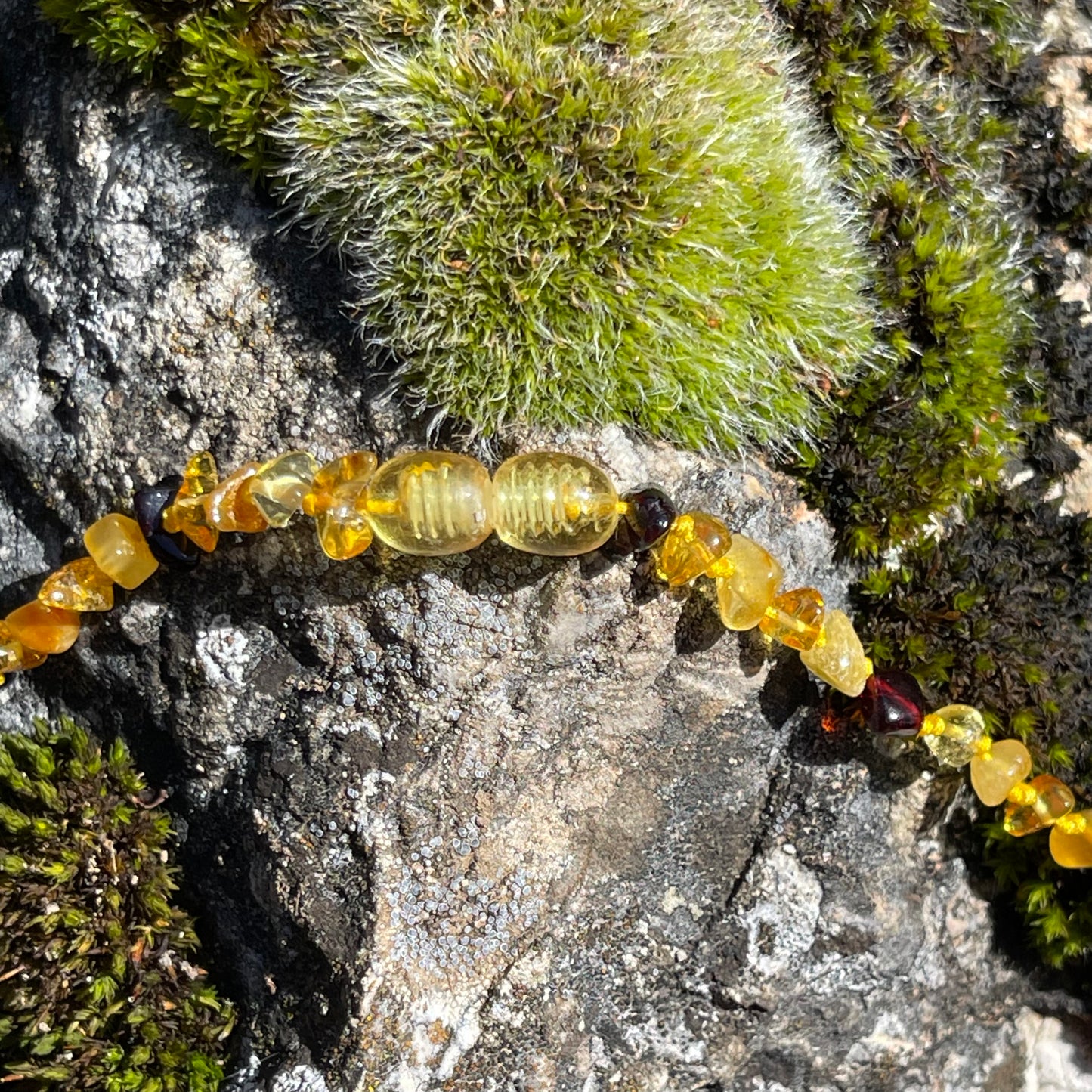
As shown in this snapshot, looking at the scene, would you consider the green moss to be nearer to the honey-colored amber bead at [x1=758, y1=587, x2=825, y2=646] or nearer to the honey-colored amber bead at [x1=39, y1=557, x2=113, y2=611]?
the honey-colored amber bead at [x1=39, y1=557, x2=113, y2=611]

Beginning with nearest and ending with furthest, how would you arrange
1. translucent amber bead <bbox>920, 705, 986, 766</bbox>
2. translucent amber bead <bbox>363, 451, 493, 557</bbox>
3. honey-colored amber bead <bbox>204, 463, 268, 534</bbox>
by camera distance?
translucent amber bead <bbox>363, 451, 493, 557</bbox> < honey-colored amber bead <bbox>204, 463, 268, 534</bbox> < translucent amber bead <bbox>920, 705, 986, 766</bbox>

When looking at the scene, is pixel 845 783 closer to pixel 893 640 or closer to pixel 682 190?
pixel 893 640

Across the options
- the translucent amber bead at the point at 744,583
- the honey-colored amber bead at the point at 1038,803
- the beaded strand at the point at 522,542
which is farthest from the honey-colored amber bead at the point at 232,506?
the honey-colored amber bead at the point at 1038,803

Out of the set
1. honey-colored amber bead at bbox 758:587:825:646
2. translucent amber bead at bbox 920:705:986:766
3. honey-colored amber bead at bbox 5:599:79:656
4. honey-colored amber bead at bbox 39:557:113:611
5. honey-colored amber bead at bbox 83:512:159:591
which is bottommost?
honey-colored amber bead at bbox 5:599:79:656

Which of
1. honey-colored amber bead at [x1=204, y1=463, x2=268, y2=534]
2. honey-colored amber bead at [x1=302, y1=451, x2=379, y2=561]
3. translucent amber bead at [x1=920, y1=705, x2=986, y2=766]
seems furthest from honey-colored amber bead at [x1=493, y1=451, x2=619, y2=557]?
translucent amber bead at [x1=920, y1=705, x2=986, y2=766]

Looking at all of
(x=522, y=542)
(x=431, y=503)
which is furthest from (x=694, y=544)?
(x=431, y=503)

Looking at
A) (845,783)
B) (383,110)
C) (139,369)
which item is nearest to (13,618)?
(139,369)

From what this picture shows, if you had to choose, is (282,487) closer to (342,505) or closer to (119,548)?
(342,505)
